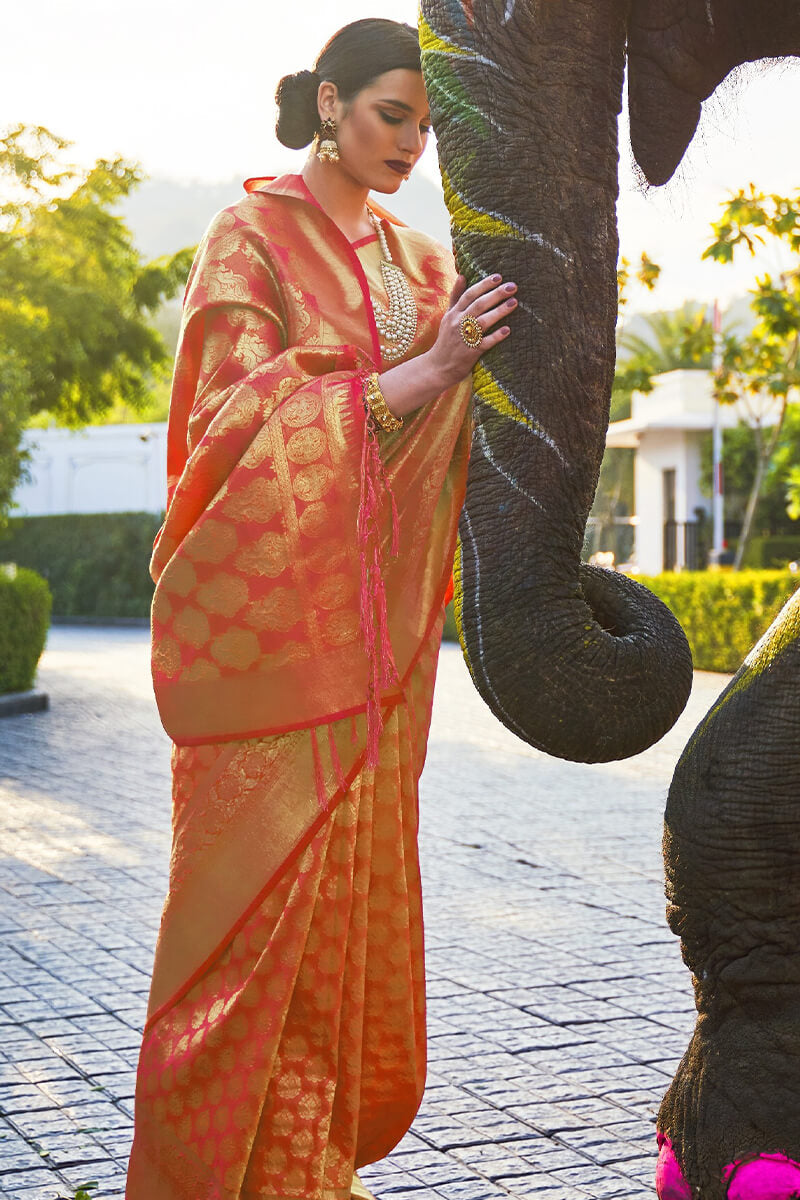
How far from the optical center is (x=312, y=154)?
2.80 m

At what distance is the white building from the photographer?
89.1 ft

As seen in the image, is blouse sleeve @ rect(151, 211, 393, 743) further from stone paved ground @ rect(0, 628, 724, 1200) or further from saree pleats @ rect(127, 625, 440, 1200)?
stone paved ground @ rect(0, 628, 724, 1200)

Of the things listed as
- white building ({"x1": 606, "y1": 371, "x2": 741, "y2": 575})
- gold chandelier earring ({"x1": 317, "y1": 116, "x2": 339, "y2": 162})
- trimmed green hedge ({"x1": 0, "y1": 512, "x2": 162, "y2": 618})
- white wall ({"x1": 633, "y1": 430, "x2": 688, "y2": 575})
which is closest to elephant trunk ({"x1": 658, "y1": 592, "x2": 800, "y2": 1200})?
gold chandelier earring ({"x1": 317, "y1": 116, "x2": 339, "y2": 162})

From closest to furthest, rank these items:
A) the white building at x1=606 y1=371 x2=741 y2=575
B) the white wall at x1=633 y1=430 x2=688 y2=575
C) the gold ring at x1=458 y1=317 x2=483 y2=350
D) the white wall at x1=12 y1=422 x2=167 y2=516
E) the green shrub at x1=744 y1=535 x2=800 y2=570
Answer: the gold ring at x1=458 y1=317 x2=483 y2=350 → the green shrub at x1=744 y1=535 x2=800 y2=570 → the white building at x1=606 y1=371 x2=741 y2=575 → the white wall at x1=633 y1=430 x2=688 y2=575 → the white wall at x1=12 y1=422 x2=167 y2=516

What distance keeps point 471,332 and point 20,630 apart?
1190 cm


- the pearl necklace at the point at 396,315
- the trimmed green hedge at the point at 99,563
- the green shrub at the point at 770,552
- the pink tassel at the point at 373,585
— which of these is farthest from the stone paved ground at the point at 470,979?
the trimmed green hedge at the point at 99,563

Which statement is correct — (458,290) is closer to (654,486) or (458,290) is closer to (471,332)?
(471,332)

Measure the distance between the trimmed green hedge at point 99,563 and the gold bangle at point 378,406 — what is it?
25.6 m

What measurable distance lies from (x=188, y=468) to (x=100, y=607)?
26.4m

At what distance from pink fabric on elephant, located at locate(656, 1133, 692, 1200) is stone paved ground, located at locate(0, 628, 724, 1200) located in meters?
1.12

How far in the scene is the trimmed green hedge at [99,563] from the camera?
93.4ft

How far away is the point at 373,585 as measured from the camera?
2650 millimetres

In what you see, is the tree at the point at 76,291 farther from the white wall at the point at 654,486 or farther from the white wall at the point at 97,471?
the white wall at the point at 97,471

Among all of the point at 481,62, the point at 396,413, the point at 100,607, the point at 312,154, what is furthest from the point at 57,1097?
the point at 100,607
